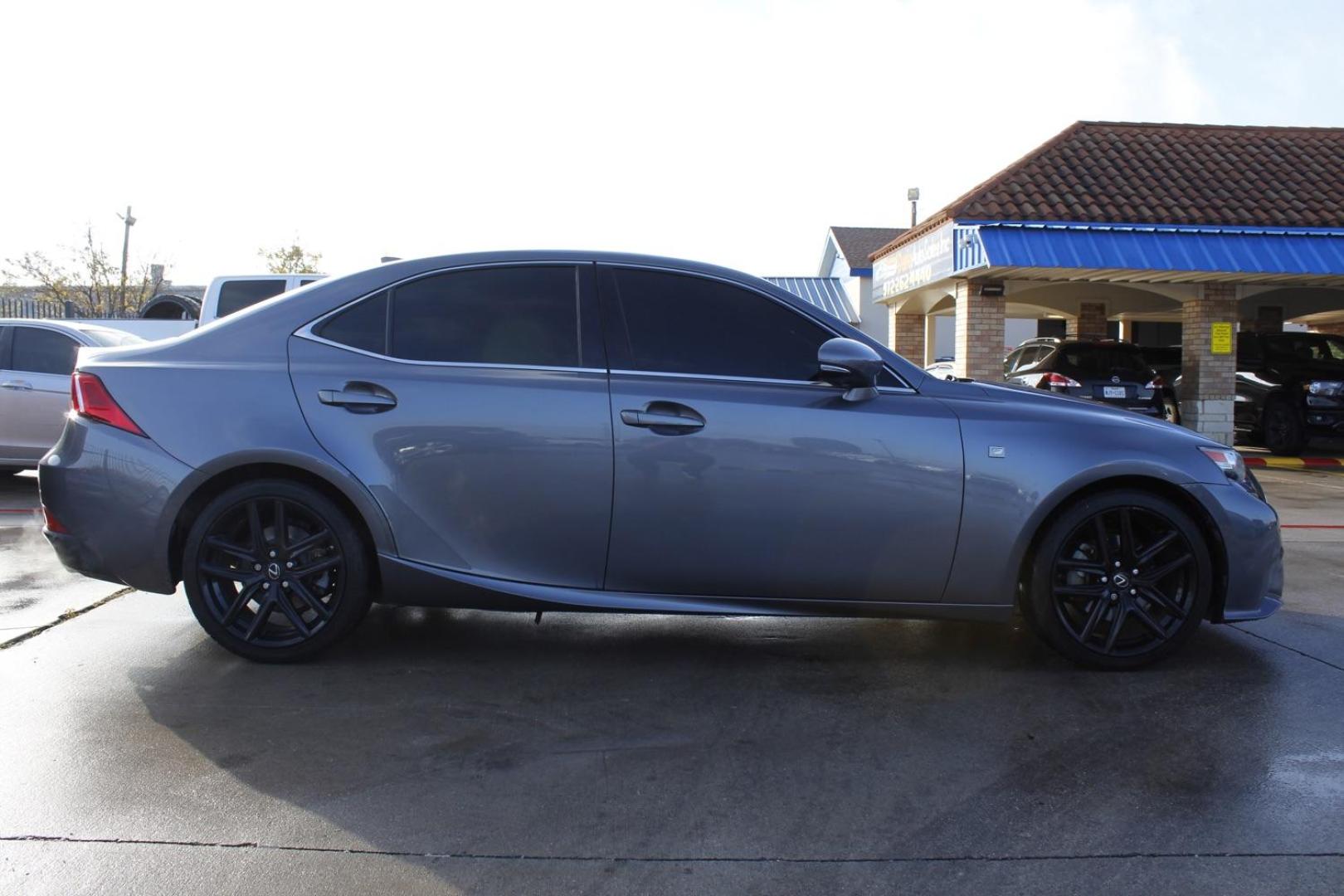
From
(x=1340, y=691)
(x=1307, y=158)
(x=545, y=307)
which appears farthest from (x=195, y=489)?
(x=1307, y=158)

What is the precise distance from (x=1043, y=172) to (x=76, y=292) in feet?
119

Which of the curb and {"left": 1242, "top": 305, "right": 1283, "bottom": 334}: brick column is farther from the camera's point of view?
{"left": 1242, "top": 305, "right": 1283, "bottom": 334}: brick column

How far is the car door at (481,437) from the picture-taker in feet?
14.0

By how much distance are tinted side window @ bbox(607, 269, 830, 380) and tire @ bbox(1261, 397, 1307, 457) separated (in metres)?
15.7

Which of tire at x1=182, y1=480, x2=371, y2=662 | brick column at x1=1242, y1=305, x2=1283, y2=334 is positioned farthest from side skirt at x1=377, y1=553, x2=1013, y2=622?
brick column at x1=1242, y1=305, x2=1283, y2=334

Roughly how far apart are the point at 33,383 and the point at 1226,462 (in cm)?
972

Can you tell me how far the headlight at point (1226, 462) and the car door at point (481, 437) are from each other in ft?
8.05

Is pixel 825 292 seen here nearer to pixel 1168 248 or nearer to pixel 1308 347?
pixel 1308 347

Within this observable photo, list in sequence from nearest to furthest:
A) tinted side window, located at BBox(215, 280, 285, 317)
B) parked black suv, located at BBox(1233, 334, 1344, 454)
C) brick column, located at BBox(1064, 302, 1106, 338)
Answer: tinted side window, located at BBox(215, 280, 285, 317)
parked black suv, located at BBox(1233, 334, 1344, 454)
brick column, located at BBox(1064, 302, 1106, 338)

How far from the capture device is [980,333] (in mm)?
17406

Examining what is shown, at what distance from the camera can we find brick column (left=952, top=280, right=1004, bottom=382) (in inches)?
679

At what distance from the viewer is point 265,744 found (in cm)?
367

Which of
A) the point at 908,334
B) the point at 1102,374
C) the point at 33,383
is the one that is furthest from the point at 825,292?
the point at 33,383

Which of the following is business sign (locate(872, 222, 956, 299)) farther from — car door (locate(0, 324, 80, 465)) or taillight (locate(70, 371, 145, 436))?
taillight (locate(70, 371, 145, 436))
